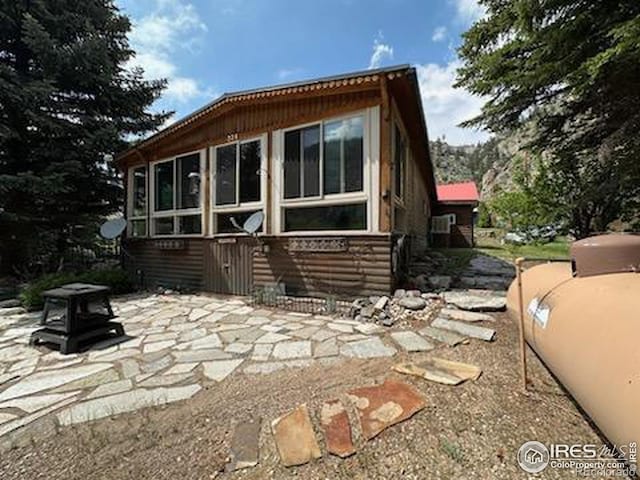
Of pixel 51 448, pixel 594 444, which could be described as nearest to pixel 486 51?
pixel 594 444

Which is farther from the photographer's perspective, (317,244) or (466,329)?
(317,244)

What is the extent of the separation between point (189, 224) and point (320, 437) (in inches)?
273

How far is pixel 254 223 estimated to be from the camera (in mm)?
6117

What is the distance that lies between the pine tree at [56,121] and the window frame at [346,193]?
21.2ft

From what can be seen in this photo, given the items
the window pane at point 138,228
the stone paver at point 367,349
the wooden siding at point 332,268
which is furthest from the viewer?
the window pane at point 138,228

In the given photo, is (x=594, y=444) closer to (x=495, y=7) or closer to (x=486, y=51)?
(x=486, y=51)

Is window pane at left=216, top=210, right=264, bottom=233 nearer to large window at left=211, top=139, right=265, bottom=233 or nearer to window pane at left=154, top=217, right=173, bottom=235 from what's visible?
large window at left=211, top=139, right=265, bottom=233

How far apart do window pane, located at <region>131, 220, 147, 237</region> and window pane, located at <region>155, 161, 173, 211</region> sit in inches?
30.9

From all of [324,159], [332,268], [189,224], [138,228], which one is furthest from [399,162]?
[138,228]

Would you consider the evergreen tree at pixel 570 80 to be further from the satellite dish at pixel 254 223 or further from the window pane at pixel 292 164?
the satellite dish at pixel 254 223

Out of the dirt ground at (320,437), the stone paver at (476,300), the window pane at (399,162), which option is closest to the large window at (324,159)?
the window pane at (399,162)

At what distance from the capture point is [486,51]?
5613 millimetres

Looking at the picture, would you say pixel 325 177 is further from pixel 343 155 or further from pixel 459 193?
pixel 459 193

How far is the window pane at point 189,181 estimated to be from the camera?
7621 millimetres
